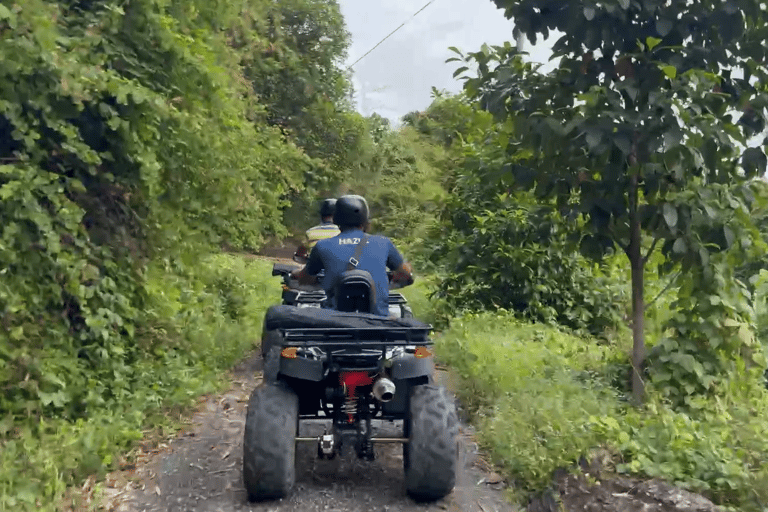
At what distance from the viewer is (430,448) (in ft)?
15.6

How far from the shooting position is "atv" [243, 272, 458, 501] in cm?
473

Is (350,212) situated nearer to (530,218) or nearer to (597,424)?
(530,218)

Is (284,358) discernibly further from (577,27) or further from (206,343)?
(206,343)

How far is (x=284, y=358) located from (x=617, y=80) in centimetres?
337

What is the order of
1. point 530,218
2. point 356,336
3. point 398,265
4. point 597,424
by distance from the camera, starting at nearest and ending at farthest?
point 356,336 → point 597,424 → point 398,265 → point 530,218

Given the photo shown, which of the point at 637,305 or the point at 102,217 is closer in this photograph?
the point at 637,305

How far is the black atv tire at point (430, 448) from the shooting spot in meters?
4.76

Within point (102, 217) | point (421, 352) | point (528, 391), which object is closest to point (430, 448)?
point (421, 352)

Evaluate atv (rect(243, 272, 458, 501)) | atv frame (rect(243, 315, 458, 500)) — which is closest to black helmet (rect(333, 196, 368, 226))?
atv (rect(243, 272, 458, 501))

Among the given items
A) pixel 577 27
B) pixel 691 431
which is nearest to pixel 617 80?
pixel 577 27

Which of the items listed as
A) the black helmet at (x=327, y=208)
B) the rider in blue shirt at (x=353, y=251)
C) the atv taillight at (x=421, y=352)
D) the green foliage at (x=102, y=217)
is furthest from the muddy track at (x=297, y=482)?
the black helmet at (x=327, y=208)

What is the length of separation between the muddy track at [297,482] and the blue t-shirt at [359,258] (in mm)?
1197

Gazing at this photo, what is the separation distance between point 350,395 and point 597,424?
1.69 m

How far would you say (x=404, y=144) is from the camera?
33719 mm
